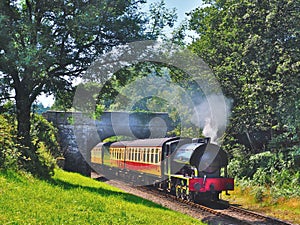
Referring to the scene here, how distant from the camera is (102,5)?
42.4ft

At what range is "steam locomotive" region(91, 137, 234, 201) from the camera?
644 inches

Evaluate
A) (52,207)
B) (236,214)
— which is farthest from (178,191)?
(52,207)

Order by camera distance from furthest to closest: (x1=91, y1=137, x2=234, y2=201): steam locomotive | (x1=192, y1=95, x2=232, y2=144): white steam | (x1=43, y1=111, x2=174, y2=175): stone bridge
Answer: (x1=43, y1=111, x2=174, y2=175): stone bridge < (x1=192, y1=95, x2=232, y2=144): white steam < (x1=91, y1=137, x2=234, y2=201): steam locomotive

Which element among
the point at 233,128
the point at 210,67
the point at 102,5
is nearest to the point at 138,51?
the point at 102,5

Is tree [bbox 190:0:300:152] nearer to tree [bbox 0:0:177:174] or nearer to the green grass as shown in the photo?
tree [bbox 0:0:177:174]

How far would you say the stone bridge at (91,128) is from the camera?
27078 mm

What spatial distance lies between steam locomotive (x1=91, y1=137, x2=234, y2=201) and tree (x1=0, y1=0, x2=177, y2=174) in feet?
18.1

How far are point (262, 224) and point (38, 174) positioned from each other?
24.0 feet

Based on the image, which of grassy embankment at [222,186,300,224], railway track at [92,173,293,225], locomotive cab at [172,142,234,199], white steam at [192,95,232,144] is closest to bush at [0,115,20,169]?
railway track at [92,173,293,225]

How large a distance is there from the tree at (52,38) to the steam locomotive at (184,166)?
552 cm

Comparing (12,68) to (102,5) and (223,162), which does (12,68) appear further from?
(223,162)

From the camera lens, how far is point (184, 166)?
17.2 metres

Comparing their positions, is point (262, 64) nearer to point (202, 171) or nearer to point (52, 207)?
point (202, 171)

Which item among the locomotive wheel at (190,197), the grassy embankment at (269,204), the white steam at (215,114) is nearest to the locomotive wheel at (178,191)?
the locomotive wheel at (190,197)
